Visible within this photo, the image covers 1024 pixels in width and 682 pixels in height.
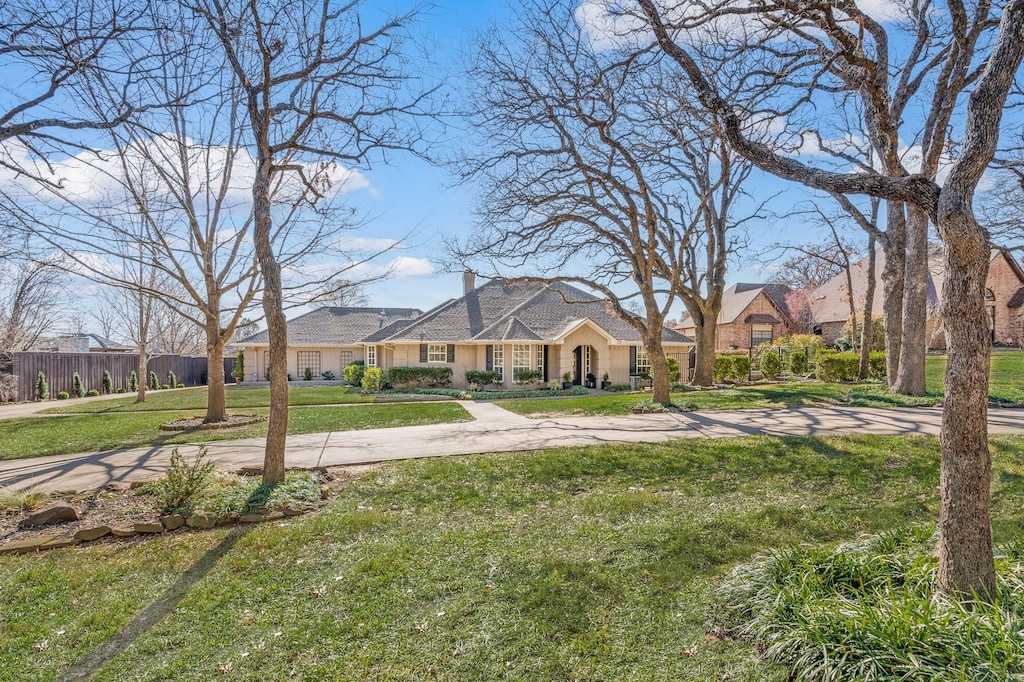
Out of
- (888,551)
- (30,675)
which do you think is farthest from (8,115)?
(888,551)

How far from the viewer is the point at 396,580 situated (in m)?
3.90

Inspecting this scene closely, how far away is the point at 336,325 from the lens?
103 feet

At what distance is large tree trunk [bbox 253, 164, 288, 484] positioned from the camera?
20.5ft

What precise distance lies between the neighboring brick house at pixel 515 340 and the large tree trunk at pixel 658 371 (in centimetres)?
412

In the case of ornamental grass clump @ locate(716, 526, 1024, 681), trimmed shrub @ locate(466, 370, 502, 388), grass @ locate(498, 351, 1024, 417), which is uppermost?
trimmed shrub @ locate(466, 370, 502, 388)

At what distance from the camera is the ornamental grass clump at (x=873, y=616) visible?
2.49 m

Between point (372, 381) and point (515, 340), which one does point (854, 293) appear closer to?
point (515, 340)

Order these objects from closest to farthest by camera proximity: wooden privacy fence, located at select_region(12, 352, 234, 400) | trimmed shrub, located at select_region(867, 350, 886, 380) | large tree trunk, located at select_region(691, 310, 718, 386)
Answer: large tree trunk, located at select_region(691, 310, 718, 386)
trimmed shrub, located at select_region(867, 350, 886, 380)
wooden privacy fence, located at select_region(12, 352, 234, 400)

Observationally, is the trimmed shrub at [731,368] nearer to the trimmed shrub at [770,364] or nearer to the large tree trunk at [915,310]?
the trimmed shrub at [770,364]

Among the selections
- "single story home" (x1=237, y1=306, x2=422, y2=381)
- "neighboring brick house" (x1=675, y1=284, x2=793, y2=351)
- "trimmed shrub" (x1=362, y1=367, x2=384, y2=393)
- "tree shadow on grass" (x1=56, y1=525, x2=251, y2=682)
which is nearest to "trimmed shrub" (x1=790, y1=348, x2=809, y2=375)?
"neighboring brick house" (x1=675, y1=284, x2=793, y2=351)

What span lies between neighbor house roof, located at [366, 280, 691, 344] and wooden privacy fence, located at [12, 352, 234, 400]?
11288mm

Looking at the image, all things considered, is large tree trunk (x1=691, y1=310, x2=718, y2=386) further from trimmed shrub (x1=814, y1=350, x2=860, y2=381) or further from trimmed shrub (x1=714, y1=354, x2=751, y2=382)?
trimmed shrub (x1=814, y1=350, x2=860, y2=381)

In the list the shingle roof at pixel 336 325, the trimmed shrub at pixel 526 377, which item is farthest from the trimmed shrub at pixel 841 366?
the shingle roof at pixel 336 325

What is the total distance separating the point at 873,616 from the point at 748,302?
119ft
